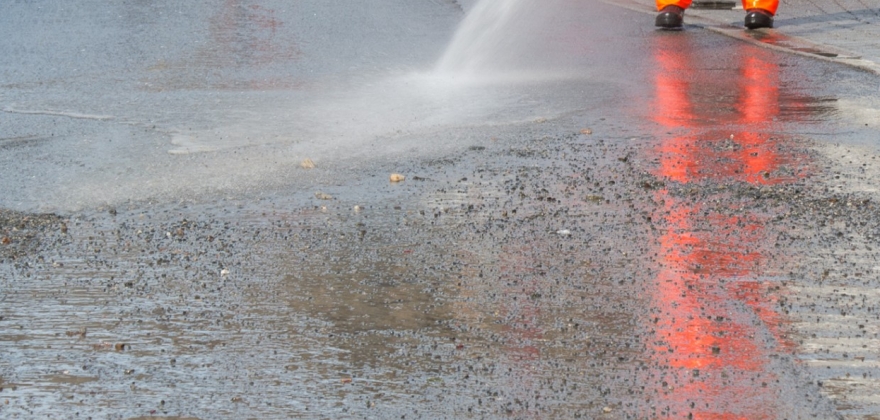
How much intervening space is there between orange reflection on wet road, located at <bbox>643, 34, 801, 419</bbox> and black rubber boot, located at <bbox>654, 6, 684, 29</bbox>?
3.19 m

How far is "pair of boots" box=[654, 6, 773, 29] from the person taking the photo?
457 inches

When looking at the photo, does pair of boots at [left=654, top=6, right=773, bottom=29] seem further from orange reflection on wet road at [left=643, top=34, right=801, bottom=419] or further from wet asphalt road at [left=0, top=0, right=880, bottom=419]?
orange reflection on wet road at [left=643, top=34, right=801, bottom=419]

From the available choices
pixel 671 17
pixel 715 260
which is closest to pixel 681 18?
pixel 671 17

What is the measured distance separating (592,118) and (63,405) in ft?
15.7

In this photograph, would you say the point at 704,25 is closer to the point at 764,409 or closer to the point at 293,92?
the point at 293,92

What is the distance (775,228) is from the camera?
5367mm

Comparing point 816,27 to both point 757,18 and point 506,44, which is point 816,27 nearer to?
point 757,18

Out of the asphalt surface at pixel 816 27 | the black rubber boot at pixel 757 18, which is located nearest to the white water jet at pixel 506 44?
the asphalt surface at pixel 816 27

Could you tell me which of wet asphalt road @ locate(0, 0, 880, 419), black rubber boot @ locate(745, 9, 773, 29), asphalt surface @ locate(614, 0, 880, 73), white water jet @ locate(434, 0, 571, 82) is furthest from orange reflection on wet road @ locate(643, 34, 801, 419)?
black rubber boot @ locate(745, 9, 773, 29)

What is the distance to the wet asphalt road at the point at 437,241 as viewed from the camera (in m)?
3.81

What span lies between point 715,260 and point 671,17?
7.23 metres

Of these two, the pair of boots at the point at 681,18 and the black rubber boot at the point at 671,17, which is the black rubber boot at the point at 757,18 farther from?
the black rubber boot at the point at 671,17

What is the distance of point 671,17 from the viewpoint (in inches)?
464

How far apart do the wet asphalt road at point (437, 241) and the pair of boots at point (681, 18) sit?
191 cm
